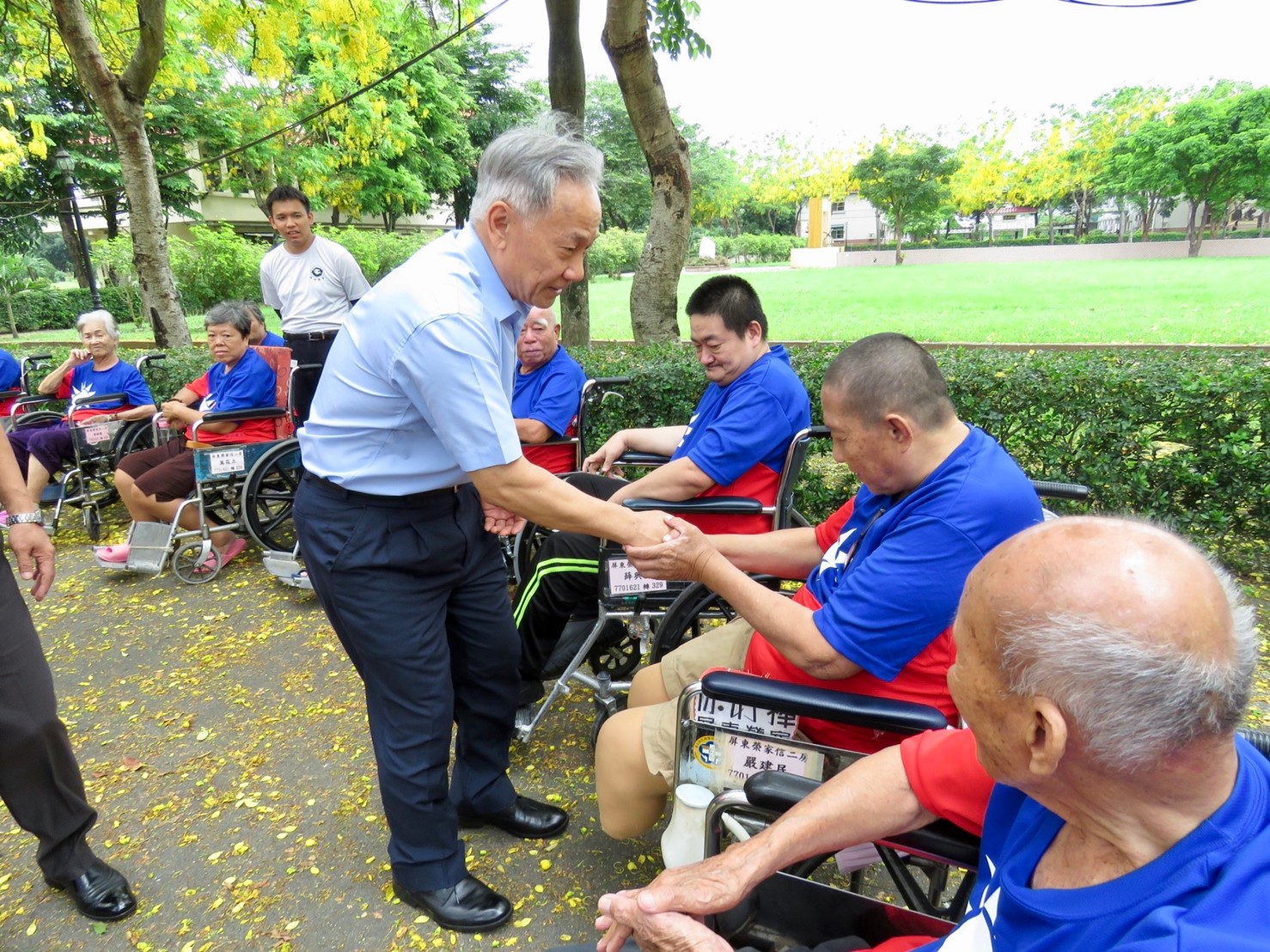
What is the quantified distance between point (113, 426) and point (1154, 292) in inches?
928

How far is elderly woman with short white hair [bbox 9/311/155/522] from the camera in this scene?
17.9 ft

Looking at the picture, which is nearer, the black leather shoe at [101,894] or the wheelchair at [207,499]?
the black leather shoe at [101,894]

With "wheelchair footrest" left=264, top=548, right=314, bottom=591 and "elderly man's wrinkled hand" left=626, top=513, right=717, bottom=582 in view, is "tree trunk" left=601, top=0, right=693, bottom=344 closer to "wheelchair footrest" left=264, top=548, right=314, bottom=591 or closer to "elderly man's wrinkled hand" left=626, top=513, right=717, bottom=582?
"wheelchair footrest" left=264, top=548, right=314, bottom=591

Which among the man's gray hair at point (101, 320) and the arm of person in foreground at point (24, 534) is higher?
the man's gray hair at point (101, 320)

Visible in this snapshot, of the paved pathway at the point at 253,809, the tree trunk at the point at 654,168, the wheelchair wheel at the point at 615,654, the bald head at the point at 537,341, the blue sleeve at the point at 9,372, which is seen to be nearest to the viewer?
the paved pathway at the point at 253,809

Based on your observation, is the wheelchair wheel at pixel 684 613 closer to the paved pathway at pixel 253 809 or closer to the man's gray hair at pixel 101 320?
the paved pathway at pixel 253 809

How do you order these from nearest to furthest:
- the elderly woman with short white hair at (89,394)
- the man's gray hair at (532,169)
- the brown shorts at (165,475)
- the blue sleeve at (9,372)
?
→ the man's gray hair at (532,169)
the brown shorts at (165,475)
the elderly woman with short white hair at (89,394)
the blue sleeve at (9,372)

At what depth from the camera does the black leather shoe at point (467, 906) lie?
212 centimetres

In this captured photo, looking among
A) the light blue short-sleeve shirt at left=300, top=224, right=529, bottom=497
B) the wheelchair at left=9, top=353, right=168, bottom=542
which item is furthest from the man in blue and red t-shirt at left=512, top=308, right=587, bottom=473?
the wheelchair at left=9, top=353, right=168, bottom=542

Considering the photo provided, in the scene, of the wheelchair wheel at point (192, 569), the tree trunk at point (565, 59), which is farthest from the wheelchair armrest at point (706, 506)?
the tree trunk at point (565, 59)

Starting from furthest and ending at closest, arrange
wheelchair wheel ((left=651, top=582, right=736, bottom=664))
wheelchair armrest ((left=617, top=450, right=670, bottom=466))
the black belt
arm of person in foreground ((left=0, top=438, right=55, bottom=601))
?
wheelchair armrest ((left=617, top=450, right=670, bottom=466)) → wheelchair wheel ((left=651, top=582, right=736, bottom=664)) → arm of person in foreground ((left=0, top=438, right=55, bottom=601)) → the black belt

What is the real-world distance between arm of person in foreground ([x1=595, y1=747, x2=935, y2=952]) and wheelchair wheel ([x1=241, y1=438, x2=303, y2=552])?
3.40m

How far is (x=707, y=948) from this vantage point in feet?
4.24

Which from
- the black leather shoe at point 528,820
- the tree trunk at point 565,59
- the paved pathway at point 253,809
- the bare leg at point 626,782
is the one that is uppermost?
the tree trunk at point 565,59
